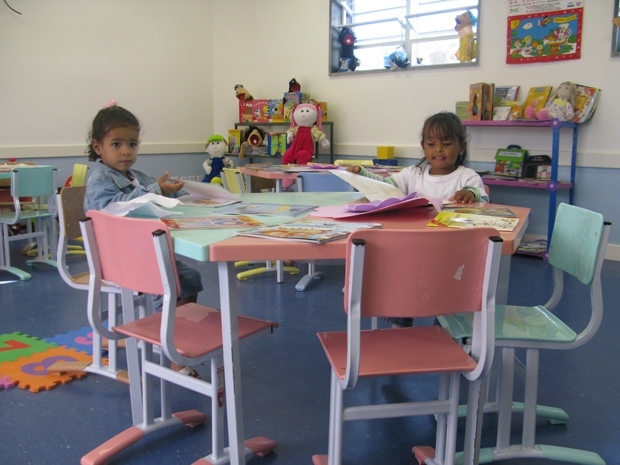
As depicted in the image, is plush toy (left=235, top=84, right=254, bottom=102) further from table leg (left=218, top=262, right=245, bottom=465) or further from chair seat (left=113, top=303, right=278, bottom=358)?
table leg (left=218, top=262, right=245, bottom=465)

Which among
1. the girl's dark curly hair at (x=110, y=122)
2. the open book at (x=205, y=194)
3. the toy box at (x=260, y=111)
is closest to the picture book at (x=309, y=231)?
the open book at (x=205, y=194)

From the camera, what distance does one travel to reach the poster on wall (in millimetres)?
4000

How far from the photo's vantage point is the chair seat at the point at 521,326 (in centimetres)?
138

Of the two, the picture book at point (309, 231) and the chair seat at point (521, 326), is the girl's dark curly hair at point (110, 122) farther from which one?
the chair seat at point (521, 326)

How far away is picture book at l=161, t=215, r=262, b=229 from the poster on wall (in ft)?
11.4

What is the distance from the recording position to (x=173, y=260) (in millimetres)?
1165

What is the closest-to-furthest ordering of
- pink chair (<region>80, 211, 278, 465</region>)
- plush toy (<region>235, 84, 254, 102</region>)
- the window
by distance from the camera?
pink chair (<region>80, 211, 278, 465</region>) < the window < plush toy (<region>235, 84, 254, 102</region>)

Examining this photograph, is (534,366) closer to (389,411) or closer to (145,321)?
(389,411)

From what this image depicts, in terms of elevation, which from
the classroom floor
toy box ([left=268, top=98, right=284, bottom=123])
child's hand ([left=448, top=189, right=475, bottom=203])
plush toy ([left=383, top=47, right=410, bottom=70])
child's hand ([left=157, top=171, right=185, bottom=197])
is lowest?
the classroom floor

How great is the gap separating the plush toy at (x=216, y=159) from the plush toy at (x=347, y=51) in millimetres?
1491

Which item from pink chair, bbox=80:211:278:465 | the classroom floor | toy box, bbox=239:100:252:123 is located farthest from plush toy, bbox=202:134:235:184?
pink chair, bbox=80:211:278:465

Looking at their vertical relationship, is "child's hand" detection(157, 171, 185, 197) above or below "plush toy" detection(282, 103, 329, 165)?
below

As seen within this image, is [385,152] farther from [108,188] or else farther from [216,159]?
[108,188]

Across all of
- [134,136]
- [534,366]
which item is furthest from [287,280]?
[534,366]
